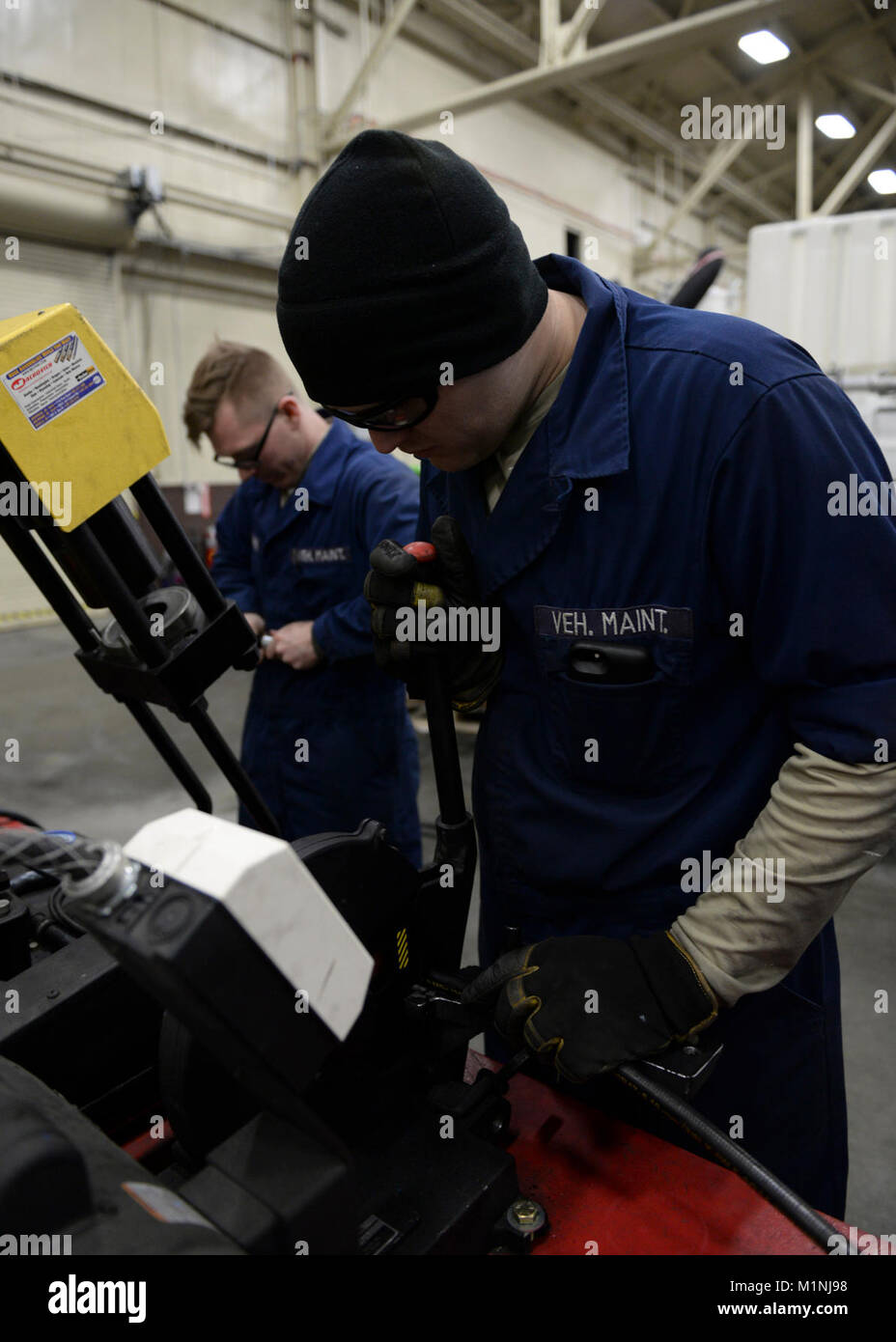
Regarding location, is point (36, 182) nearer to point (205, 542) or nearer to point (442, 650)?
point (205, 542)

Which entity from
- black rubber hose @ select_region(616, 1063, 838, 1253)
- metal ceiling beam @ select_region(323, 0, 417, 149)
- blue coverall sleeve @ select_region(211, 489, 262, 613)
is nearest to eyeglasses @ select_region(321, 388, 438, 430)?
black rubber hose @ select_region(616, 1063, 838, 1253)

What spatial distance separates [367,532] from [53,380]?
113 cm

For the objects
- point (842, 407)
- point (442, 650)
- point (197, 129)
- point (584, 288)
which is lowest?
point (442, 650)

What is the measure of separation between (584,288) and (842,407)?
0.28 meters

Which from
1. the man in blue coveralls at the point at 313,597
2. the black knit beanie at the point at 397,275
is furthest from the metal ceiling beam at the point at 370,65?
the black knit beanie at the point at 397,275

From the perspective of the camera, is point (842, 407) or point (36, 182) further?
point (36, 182)

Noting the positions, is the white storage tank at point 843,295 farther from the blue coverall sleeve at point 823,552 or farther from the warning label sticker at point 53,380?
the warning label sticker at point 53,380

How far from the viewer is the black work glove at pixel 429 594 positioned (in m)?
0.88

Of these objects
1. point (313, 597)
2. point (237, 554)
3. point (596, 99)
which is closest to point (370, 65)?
point (596, 99)

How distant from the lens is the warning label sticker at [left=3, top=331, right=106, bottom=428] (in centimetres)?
65

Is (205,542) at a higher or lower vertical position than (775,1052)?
higher

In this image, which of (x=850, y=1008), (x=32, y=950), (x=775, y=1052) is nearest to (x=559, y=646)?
(x=775, y=1052)

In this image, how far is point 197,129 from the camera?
5645 mm

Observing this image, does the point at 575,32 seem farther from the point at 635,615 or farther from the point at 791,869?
the point at 791,869
